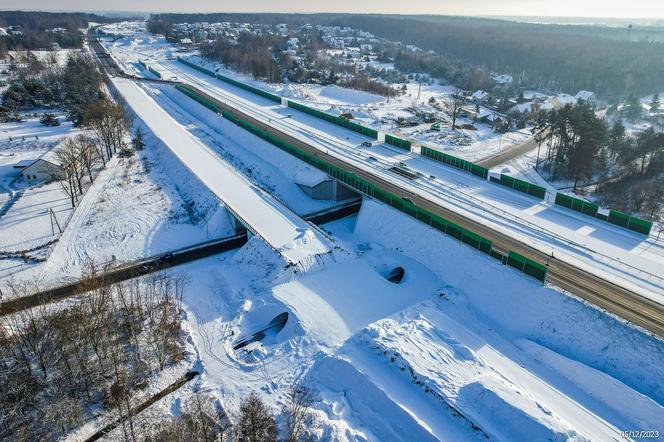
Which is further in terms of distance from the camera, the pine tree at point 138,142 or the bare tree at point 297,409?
the pine tree at point 138,142

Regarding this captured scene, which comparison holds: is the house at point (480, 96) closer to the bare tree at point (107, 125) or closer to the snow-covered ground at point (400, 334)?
the snow-covered ground at point (400, 334)

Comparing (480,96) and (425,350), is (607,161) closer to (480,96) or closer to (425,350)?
(480,96)

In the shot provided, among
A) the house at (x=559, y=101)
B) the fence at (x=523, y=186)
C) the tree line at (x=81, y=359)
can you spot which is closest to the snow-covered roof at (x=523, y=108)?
the house at (x=559, y=101)

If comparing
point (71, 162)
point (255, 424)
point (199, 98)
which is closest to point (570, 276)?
point (255, 424)

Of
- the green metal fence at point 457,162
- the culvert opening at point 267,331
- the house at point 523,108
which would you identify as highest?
the house at point 523,108

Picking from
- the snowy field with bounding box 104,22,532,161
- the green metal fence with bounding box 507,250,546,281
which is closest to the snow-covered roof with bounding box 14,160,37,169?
the snowy field with bounding box 104,22,532,161

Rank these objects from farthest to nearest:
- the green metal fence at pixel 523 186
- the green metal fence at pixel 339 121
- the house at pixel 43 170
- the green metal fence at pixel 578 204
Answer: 1. the green metal fence at pixel 339 121
2. the house at pixel 43 170
3. the green metal fence at pixel 523 186
4. the green metal fence at pixel 578 204

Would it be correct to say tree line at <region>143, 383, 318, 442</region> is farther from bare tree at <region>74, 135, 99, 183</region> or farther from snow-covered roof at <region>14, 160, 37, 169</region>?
snow-covered roof at <region>14, 160, 37, 169</region>
